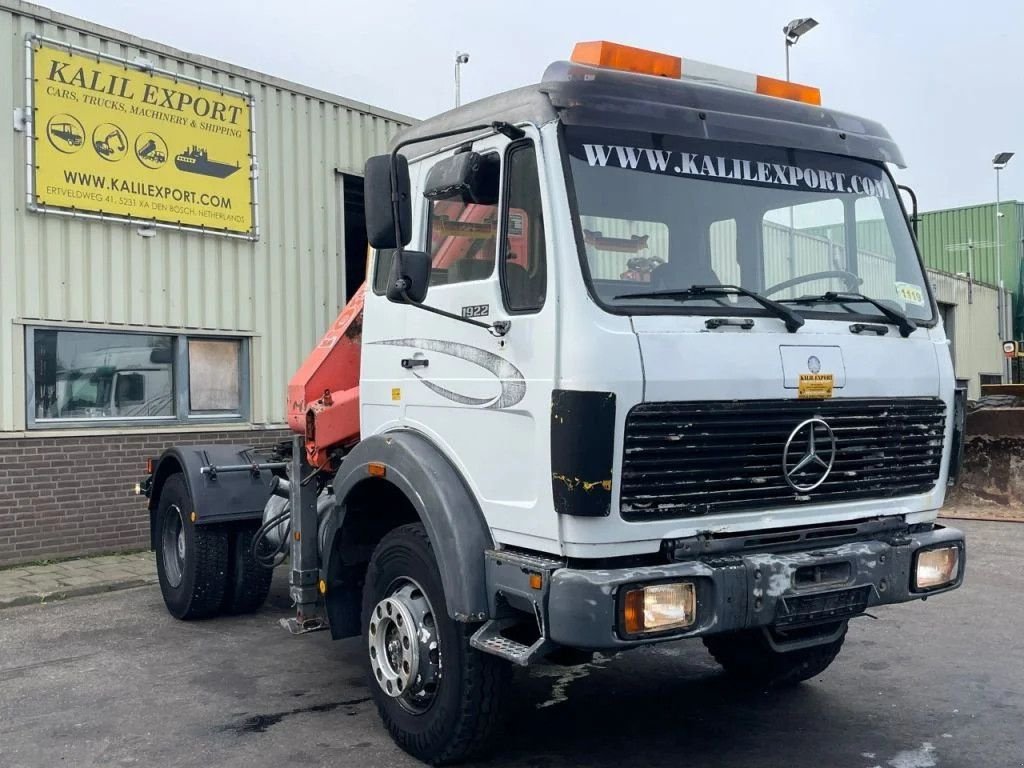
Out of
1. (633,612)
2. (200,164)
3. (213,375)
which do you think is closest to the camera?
(633,612)

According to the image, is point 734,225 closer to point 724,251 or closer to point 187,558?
point 724,251

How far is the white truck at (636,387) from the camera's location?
12.5 ft

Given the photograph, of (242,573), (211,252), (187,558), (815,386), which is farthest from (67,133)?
(815,386)

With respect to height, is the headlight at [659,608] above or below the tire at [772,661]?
above

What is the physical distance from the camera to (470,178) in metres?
4.20

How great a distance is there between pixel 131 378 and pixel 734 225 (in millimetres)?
7367

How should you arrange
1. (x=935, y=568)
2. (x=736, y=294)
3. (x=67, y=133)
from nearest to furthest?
(x=736, y=294) → (x=935, y=568) → (x=67, y=133)

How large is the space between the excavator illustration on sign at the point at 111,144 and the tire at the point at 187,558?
387 centimetres

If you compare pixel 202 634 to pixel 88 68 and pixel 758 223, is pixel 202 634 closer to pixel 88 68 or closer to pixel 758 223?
pixel 758 223

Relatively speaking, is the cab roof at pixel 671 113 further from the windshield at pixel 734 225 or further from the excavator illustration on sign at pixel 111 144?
the excavator illustration on sign at pixel 111 144

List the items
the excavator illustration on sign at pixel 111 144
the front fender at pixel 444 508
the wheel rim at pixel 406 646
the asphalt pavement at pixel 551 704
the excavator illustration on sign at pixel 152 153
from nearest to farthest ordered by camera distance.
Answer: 1. the front fender at pixel 444 508
2. the wheel rim at pixel 406 646
3. the asphalt pavement at pixel 551 704
4. the excavator illustration on sign at pixel 111 144
5. the excavator illustration on sign at pixel 152 153

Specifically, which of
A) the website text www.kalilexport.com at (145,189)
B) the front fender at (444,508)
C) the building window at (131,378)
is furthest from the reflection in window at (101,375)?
the front fender at (444,508)

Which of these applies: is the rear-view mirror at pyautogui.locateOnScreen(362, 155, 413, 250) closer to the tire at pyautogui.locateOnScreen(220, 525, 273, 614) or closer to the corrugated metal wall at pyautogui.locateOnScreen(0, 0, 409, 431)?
the tire at pyautogui.locateOnScreen(220, 525, 273, 614)

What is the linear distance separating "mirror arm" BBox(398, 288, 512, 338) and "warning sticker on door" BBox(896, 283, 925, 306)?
1.83 meters
